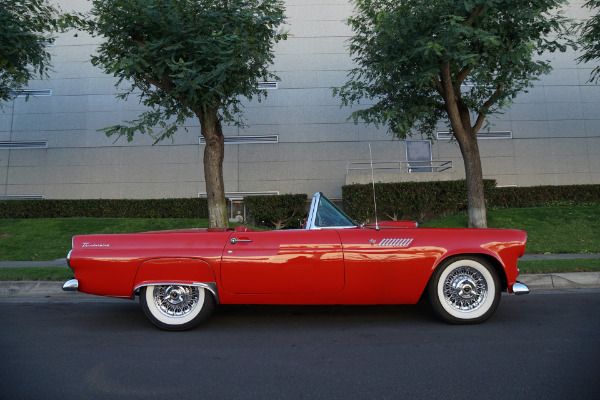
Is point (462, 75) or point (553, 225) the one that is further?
point (553, 225)

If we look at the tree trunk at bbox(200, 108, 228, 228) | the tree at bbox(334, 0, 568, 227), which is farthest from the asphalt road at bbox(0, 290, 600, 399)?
the tree at bbox(334, 0, 568, 227)

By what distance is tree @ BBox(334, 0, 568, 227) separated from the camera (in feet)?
27.0

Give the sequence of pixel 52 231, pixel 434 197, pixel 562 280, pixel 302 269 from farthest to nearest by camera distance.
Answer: pixel 434 197 → pixel 52 231 → pixel 562 280 → pixel 302 269

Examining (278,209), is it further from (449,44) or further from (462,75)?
(449,44)

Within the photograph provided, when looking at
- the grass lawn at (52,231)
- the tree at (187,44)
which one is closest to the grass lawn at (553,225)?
the tree at (187,44)

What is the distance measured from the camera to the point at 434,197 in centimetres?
1405

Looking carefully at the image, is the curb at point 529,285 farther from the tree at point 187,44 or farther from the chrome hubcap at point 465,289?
the tree at point 187,44

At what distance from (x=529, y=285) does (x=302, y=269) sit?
4.38 metres

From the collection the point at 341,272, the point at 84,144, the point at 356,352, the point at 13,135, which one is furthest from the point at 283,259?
the point at 13,135

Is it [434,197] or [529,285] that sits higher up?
[434,197]

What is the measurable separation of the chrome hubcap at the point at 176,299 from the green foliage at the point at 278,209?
10639mm

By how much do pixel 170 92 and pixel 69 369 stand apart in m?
6.58

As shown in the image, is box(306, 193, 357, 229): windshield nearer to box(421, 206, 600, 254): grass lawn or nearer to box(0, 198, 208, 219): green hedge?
box(421, 206, 600, 254): grass lawn

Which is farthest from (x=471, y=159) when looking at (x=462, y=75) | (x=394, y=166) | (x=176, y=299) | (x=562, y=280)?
(x=176, y=299)
